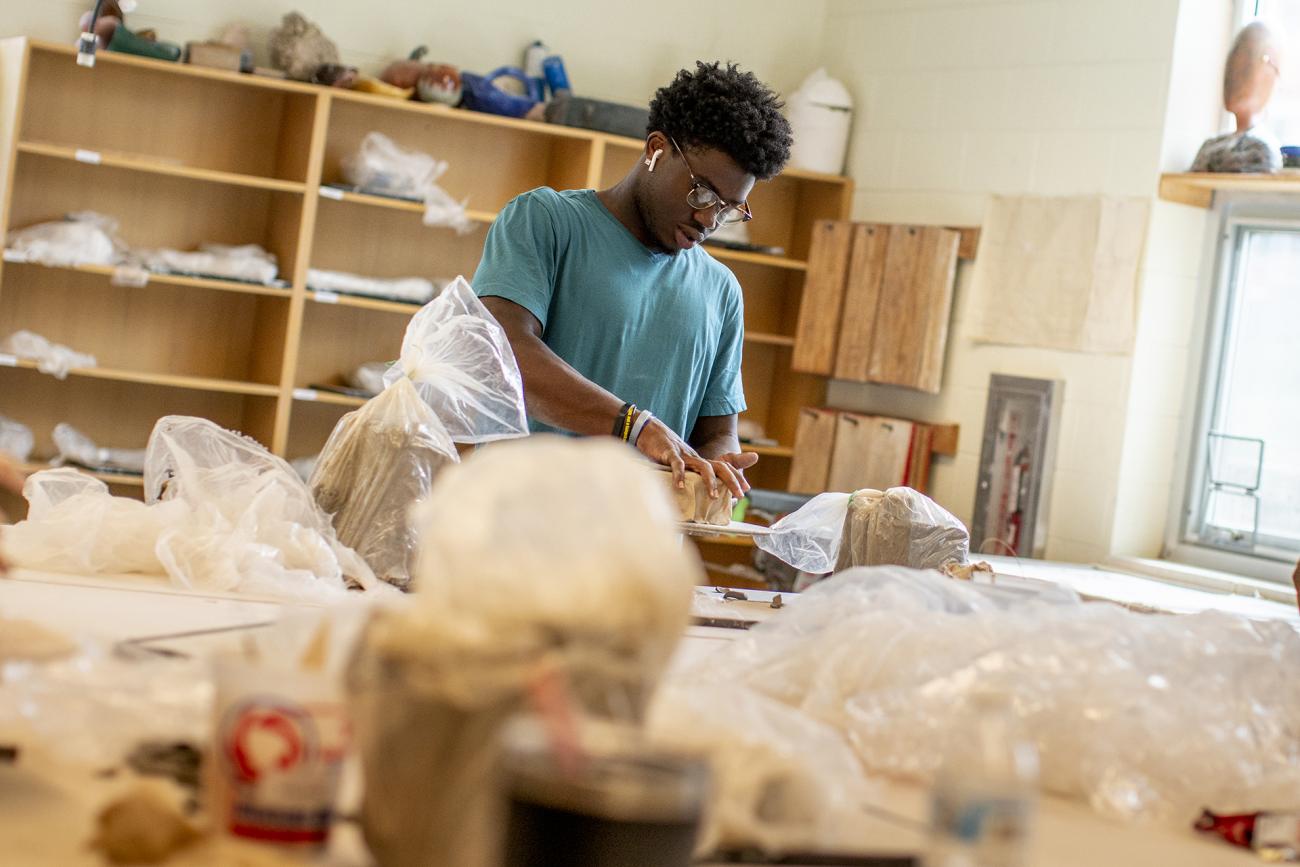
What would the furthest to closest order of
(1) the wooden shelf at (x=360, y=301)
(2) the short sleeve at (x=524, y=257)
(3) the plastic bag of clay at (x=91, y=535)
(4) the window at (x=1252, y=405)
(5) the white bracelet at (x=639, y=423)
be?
(1) the wooden shelf at (x=360, y=301)
(4) the window at (x=1252, y=405)
(2) the short sleeve at (x=524, y=257)
(5) the white bracelet at (x=639, y=423)
(3) the plastic bag of clay at (x=91, y=535)

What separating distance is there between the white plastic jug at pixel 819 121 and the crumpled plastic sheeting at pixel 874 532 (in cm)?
311

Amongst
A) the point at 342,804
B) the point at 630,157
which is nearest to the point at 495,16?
the point at 630,157

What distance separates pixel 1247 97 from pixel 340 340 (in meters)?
2.88

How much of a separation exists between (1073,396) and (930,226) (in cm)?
79

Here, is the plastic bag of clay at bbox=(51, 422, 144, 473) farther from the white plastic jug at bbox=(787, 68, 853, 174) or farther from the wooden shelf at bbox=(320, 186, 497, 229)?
the white plastic jug at bbox=(787, 68, 853, 174)

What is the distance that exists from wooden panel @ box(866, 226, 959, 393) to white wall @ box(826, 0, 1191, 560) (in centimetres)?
10

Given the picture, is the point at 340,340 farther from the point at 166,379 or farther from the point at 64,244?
the point at 64,244

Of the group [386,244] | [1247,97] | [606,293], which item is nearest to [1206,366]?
[1247,97]

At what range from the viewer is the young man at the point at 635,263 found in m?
2.59

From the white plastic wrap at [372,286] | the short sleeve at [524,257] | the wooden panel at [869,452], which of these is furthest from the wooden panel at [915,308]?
the short sleeve at [524,257]

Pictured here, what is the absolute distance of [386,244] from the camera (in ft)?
16.6

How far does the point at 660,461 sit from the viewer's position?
7.88 feet

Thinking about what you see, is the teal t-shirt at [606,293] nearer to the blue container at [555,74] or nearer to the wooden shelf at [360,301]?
the wooden shelf at [360,301]

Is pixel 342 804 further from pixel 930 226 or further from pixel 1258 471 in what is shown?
pixel 930 226
